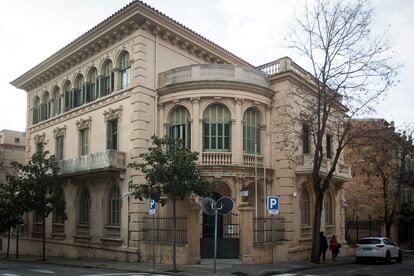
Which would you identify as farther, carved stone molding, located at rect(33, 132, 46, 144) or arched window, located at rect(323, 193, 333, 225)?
carved stone molding, located at rect(33, 132, 46, 144)

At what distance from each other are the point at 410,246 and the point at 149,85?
108 ft

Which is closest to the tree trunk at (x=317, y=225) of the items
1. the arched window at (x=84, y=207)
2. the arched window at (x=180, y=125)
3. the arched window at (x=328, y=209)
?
the arched window at (x=180, y=125)

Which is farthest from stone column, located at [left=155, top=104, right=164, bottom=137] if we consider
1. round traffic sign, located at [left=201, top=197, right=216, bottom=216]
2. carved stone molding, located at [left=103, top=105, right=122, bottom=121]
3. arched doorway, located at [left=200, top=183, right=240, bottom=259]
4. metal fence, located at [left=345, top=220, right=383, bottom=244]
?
metal fence, located at [left=345, top=220, right=383, bottom=244]

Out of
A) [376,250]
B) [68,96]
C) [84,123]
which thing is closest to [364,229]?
[376,250]

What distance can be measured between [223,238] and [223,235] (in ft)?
4.95

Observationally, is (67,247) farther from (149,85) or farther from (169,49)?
(169,49)

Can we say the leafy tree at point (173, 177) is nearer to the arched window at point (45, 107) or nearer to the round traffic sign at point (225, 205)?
the round traffic sign at point (225, 205)

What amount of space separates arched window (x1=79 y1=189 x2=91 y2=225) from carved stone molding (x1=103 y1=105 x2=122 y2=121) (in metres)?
4.87

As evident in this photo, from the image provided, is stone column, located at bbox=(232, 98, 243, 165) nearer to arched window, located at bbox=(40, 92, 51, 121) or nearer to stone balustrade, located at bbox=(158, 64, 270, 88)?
stone balustrade, located at bbox=(158, 64, 270, 88)

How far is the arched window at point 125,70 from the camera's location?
25.6m

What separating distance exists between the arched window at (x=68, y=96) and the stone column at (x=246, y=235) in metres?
14.6

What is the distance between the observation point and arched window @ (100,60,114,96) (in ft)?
88.1

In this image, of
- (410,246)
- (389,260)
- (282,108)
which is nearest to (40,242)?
(282,108)

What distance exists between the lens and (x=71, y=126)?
29969mm
